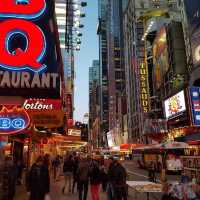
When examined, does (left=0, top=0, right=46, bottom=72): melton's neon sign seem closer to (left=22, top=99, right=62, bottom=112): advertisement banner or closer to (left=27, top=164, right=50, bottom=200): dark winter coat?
(left=22, top=99, right=62, bottom=112): advertisement banner

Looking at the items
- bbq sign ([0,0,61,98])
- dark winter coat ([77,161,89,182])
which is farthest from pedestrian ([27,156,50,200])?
bbq sign ([0,0,61,98])

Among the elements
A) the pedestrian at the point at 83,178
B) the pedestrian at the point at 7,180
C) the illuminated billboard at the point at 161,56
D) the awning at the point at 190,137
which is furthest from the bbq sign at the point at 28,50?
the illuminated billboard at the point at 161,56

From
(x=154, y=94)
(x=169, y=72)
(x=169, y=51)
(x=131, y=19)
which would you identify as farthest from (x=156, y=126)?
(x=131, y=19)

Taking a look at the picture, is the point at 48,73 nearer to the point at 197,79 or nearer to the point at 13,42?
the point at 13,42

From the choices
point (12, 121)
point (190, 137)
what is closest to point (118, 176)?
point (12, 121)

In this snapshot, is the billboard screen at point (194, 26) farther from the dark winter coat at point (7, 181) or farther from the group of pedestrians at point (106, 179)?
the dark winter coat at point (7, 181)

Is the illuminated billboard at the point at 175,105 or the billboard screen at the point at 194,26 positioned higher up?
the billboard screen at the point at 194,26

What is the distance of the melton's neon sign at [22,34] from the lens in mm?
12883

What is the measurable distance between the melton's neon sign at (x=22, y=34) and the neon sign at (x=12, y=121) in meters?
2.29

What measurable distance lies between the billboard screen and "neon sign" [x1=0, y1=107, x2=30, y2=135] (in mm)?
36473

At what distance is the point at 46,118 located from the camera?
15.4 meters

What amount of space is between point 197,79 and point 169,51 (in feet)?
70.9

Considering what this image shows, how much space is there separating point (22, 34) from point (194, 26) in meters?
35.6

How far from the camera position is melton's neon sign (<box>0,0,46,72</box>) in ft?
42.3
